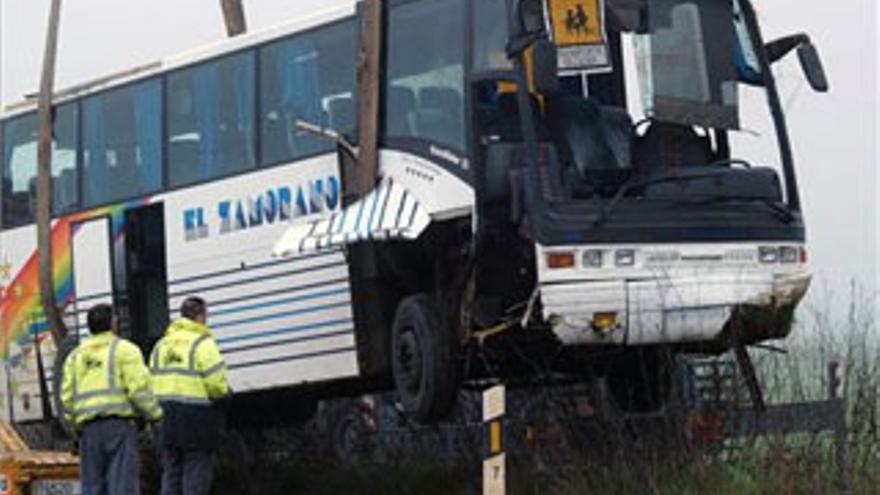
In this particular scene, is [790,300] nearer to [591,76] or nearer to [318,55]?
[591,76]

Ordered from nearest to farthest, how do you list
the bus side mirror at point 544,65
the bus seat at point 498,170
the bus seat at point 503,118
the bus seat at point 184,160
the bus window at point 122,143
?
the bus side mirror at point 544,65 → the bus seat at point 498,170 → the bus seat at point 503,118 → the bus seat at point 184,160 → the bus window at point 122,143

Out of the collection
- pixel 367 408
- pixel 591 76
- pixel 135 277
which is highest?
pixel 591 76

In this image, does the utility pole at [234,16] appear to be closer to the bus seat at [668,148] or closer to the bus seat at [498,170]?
the bus seat at [668,148]

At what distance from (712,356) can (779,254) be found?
976 millimetres

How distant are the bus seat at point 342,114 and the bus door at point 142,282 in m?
2.53

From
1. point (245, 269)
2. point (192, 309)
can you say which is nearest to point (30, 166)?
point (245, 269)

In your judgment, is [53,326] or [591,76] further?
[53,326]

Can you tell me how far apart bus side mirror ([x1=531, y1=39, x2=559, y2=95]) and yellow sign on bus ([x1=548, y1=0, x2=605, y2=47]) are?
245 mm

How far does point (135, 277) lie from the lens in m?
15.8

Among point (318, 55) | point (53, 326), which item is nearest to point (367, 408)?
point (53, 326)

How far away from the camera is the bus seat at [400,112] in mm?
12852

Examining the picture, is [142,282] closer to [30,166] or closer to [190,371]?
[30,166]

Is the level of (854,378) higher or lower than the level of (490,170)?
lower

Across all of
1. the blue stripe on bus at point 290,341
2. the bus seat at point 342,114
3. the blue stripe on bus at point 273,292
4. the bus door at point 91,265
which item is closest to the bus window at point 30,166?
the bus door at point 91,265
